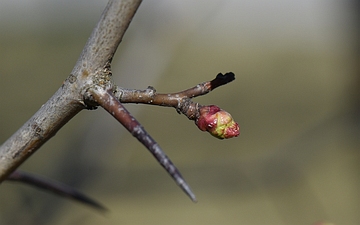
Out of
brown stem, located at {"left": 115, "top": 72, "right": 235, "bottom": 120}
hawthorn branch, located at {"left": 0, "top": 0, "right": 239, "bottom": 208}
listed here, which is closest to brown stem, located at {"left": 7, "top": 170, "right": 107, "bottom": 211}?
hawthorn branch, located at {"left": 0, "top": 0, "right": 239, "bottom": 208}

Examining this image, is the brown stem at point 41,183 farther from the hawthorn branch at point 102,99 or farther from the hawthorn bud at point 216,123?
the hawthorn bud at point 216,123

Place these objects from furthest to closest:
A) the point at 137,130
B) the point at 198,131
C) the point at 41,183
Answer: the point at 198,131
the point at 41,183
the point at 137,130

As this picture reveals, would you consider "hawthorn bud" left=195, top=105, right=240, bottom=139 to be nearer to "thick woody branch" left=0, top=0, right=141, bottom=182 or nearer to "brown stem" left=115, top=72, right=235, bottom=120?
"brown stem" left=115, top=72, right=235, bottom=120

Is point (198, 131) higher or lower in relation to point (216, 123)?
higher

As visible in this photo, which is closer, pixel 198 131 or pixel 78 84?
pixel 78 84

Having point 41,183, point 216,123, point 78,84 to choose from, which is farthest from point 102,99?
point 41,183

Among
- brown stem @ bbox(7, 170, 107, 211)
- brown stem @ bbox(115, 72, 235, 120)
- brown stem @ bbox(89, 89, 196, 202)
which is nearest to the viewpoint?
brown stem @ bbox(89, 89, 196, 202)

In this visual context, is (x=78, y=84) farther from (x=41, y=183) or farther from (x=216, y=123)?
(x=41, y=183)
